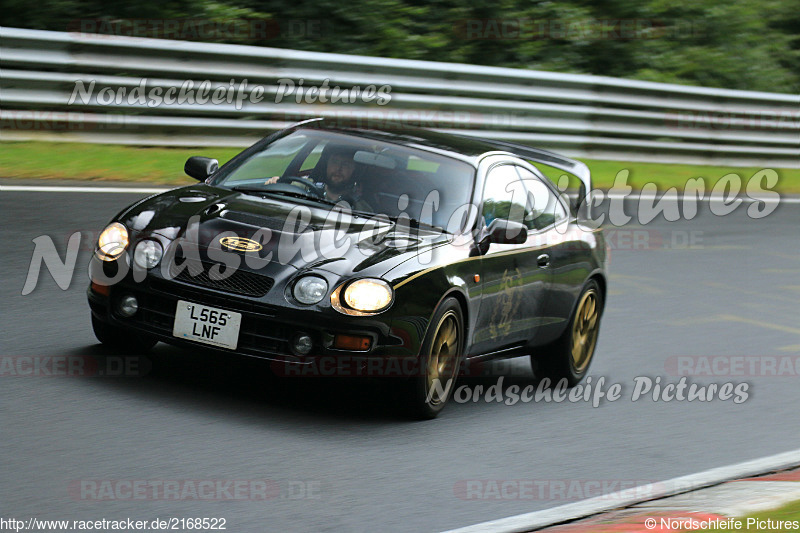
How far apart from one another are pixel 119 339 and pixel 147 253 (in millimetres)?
759

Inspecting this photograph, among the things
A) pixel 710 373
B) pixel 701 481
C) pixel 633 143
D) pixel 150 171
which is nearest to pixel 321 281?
pixel 701 481

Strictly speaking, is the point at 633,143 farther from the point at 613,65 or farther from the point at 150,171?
the point at 150,171

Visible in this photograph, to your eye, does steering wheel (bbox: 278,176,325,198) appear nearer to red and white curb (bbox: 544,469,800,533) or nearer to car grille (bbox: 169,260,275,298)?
car grille (bbox: 169,260,275,298)

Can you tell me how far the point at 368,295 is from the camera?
20.3ft

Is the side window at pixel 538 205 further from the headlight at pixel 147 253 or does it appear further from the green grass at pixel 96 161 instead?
the green grass at pixel 96 161

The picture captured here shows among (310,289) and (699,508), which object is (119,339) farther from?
(699,508)

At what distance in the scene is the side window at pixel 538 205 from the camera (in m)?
7.91

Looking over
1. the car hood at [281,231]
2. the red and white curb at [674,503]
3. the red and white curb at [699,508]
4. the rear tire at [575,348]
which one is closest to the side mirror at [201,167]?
the car hood at [281,231]

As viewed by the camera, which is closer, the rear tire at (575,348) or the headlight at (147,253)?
the headlight at (147,253)

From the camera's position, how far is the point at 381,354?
6242 mm

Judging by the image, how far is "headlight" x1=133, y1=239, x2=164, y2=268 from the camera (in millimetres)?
6352

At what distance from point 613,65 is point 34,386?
1714 cm


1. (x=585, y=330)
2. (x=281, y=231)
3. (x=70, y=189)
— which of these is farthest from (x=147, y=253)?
(x=70, y=189)

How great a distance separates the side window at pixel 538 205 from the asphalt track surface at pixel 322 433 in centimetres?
106
